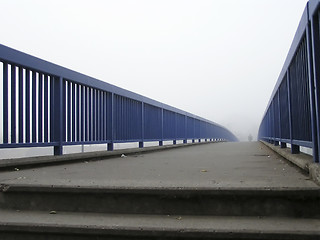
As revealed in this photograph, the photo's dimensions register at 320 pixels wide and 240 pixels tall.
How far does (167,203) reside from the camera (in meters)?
2.74

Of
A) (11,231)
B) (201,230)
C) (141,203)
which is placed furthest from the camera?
(141,203)

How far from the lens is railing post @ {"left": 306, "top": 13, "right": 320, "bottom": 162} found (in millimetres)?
3154

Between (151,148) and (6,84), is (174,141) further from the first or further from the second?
(6,84)


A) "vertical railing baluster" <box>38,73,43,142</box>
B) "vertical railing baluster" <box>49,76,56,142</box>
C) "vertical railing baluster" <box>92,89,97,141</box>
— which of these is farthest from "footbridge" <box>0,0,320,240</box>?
"vertical railing baluster" <box>92,89,97,141</box>

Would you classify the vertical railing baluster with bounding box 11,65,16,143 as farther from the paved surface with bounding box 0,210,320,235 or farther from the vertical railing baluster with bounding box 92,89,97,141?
the vertical railing baluster with bounding box 92,89,97,141

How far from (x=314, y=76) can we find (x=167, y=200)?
1912 mm

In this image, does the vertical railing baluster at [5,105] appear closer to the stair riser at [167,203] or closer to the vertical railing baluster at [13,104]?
the vertical railing baluster at [13,104]

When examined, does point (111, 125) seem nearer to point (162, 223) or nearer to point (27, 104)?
point (27, 104)

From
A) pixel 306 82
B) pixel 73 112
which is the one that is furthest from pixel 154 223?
pixel 73 112

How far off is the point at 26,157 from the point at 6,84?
1198 millimetres

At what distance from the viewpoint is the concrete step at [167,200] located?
2.59 metres

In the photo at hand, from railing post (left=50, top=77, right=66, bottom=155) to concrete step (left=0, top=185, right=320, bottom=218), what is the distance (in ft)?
8.40

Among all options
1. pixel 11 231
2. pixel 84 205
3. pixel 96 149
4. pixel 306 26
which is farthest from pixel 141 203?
pixel 96 149

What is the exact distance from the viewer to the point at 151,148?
33.7 feet
